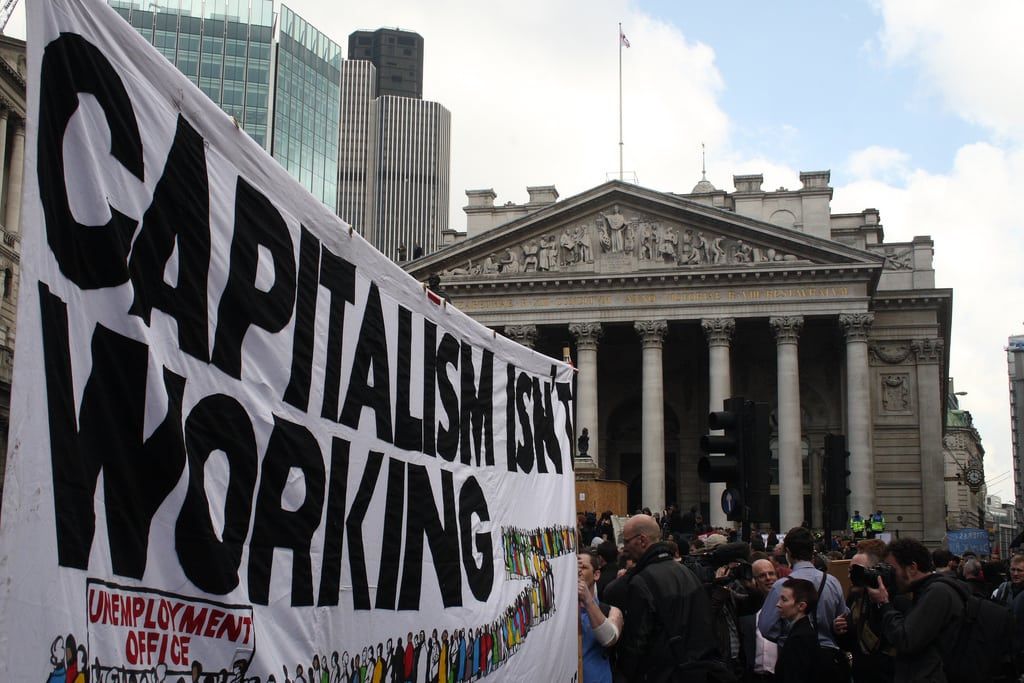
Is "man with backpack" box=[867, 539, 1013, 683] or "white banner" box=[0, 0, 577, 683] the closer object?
"white banner" box=[0, 0, 577, 683]

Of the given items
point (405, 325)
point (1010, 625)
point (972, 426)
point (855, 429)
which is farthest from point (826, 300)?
point (972, 426)

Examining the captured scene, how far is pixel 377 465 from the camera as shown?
4520 mm

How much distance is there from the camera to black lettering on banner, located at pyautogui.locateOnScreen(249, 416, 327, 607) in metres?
3.60

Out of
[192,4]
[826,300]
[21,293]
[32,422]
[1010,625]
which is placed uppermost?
[192,4]

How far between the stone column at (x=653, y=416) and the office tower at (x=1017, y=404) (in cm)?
5810

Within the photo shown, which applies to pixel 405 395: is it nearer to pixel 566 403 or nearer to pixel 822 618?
pixel 566 403

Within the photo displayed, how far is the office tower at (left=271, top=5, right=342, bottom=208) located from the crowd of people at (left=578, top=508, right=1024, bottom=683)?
8938cm

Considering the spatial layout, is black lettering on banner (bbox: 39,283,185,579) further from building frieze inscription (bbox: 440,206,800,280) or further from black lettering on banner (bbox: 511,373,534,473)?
building frieze inscription (bbox: 440,206,800,280)

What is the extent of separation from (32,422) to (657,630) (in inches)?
183

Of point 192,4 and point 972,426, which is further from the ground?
point 192,4

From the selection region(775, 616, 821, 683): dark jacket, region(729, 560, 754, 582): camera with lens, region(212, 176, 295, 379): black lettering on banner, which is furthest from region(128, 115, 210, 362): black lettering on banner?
region(729, 560, 754, 582): camera with lens

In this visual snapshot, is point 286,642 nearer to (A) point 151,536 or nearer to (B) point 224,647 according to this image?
(B) point 224,647

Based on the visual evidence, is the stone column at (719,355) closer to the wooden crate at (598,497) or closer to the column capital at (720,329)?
the column capital at (720,329)

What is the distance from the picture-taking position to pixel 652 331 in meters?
47.6
